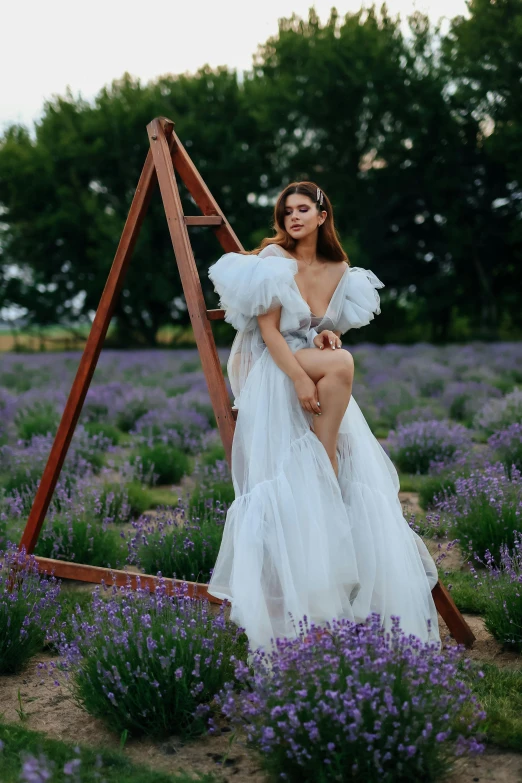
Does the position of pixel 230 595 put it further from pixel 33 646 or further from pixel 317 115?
pixel 317 115

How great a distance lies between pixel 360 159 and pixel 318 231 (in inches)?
971

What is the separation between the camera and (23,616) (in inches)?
141

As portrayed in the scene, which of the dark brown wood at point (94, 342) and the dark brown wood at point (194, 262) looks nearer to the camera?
the dark brown wood at point (194, 262)

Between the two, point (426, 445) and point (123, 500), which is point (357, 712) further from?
point (426, 445)

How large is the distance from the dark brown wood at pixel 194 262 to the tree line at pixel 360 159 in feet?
65.7

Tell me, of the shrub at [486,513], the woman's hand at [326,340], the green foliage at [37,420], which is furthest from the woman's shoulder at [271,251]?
the green foliage at [37,420]

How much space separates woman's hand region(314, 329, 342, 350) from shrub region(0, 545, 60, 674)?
1639 millimetres

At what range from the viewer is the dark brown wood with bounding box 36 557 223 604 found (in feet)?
12.4

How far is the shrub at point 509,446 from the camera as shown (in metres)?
5.99

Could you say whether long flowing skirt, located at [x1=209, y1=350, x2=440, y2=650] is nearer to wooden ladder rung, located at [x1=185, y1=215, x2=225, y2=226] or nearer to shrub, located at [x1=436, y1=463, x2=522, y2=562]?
wooden ladder rung, located at [x1=185, y1=215, x2=225, y2=226]

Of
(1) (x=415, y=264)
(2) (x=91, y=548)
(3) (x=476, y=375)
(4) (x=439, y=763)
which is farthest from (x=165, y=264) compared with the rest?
(4) (x=439, y=763)

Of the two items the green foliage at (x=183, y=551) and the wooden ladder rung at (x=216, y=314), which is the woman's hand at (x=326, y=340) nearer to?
the wooden ladder rung at (x=216, y=314)

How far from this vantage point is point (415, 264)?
27.0m

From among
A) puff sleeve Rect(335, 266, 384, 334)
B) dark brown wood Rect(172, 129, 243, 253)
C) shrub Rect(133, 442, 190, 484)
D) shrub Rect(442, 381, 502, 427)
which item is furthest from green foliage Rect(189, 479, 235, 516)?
shrub Rect(442, 381, 502, 427)
